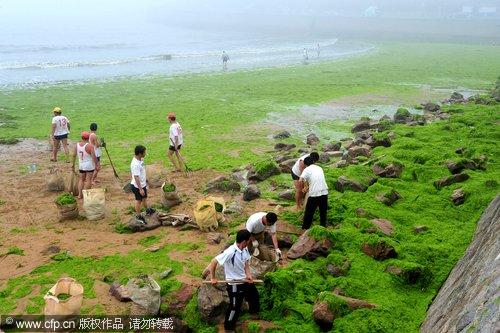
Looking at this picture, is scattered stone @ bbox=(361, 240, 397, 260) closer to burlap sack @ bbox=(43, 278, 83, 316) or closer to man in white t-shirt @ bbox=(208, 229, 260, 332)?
man in white t-shirt @ bbox=(208, 229, 260, 332)

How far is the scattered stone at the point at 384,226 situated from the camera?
11.0 metres

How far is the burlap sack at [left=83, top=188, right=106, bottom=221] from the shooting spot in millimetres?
12383

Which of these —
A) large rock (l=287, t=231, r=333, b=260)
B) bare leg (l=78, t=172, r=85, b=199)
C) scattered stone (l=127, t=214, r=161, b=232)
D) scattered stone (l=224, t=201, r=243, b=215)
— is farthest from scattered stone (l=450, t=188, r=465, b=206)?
bare leg (l=78, t=172, r=85, b=199)

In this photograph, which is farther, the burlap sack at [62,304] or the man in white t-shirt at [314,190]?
the man in white t-shirt at [314,190]

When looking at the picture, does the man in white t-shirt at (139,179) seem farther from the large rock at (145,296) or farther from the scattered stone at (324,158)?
the scattered stone at (324,158)

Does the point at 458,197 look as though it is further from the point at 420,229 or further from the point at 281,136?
the point at 281,136

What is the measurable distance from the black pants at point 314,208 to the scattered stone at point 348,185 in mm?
2575

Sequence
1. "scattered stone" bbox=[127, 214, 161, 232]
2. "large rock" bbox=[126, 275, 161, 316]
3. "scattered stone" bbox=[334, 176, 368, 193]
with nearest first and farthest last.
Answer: "large rock" bbox=[126, 275, 161, 316], "scattered stone" bbox=[127, 214, 161, 232], "scattered stone" bbox=[334, 176, 368, 193]

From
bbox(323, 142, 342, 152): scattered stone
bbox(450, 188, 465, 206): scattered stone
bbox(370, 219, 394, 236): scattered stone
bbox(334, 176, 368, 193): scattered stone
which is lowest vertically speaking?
bbox(370, 219, 394, 236): scattered stone

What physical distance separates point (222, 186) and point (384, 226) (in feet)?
18.0

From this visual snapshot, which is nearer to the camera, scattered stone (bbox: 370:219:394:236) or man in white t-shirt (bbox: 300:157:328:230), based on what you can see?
man in white t-shirt (bbox: 300:157:328:230)

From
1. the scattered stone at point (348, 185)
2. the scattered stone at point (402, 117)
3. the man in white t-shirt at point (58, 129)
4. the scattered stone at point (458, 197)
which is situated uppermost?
the man in white t-shirt at point (58, 129)

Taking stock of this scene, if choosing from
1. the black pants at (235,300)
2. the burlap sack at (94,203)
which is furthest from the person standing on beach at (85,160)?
the black pants at (235,300)

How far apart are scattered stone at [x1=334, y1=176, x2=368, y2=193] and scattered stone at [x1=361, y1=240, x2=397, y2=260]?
3.68 m
